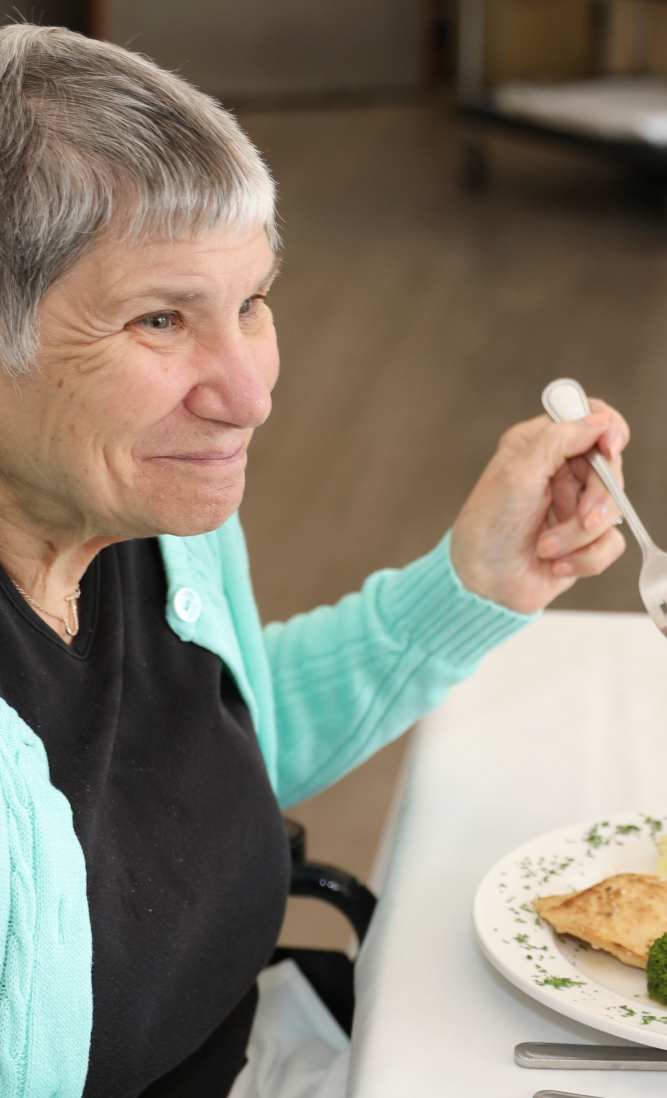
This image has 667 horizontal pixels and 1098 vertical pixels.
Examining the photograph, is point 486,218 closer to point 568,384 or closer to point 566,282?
point 566,282

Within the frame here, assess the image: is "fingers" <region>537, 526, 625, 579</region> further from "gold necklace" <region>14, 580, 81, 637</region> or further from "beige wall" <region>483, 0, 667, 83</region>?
"beige wall" <region>483, 0, 667, 83</region>

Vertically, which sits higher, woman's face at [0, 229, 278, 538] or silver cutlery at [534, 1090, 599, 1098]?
woman's face at [0, 229, 278, 538]

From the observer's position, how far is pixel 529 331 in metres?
5.63

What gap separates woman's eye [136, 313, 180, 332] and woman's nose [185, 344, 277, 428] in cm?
4

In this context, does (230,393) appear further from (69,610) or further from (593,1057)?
(593,1057)

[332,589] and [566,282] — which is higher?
[566,282]

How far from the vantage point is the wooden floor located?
156 inches

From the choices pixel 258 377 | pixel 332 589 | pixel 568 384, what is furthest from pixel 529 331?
pixel 258 377

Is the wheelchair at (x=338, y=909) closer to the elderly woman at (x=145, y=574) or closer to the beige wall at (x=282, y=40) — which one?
the elderly woman at (x=145, y=574)

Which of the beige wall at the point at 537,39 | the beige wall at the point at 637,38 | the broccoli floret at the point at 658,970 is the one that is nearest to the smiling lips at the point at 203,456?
the broccoli floret at the point at 658,970

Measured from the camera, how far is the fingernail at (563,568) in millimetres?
1386

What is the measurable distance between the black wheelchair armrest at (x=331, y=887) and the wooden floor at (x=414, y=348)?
1209 mm

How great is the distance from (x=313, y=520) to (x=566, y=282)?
2.34 meters

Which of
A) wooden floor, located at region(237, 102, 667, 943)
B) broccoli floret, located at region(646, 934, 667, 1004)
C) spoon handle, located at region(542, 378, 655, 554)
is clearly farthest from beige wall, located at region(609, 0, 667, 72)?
broccoli floret, located at region(646, 934, 667, 1004)
